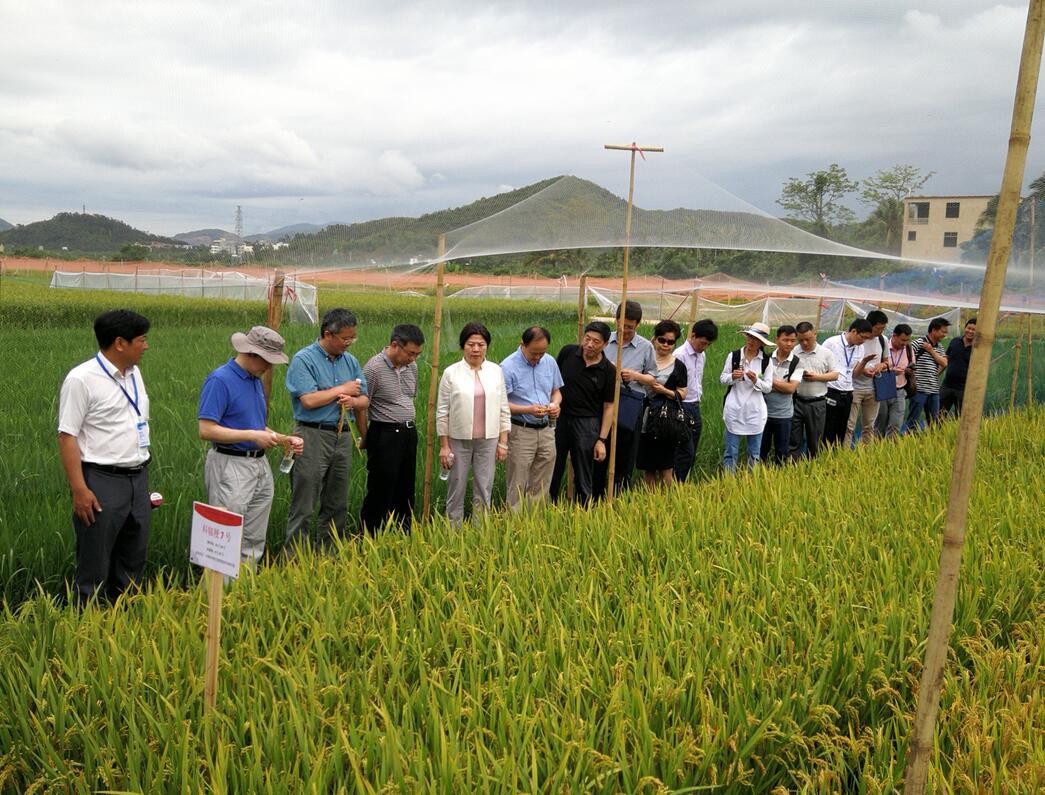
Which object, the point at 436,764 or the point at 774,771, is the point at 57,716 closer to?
the point at 436,764

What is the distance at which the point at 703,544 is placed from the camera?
13.1 ft

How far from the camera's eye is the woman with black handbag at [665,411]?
6.41 metres

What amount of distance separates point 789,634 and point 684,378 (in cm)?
367

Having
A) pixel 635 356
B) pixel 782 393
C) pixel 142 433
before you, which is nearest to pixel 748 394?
pixel 782 393

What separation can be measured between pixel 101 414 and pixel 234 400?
66 centimetres

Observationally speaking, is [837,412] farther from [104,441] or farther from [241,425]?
[104,441]

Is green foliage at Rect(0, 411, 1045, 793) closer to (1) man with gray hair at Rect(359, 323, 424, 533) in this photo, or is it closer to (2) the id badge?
(2) the id badge

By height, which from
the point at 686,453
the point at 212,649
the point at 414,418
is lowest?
the point at 686,453

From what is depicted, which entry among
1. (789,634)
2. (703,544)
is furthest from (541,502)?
(789,634)

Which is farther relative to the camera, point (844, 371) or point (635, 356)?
point (844, 371)

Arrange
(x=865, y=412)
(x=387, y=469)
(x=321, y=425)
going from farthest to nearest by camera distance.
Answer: (x=865, y=412) → (x=387, y=469) → (x=321, y=425)

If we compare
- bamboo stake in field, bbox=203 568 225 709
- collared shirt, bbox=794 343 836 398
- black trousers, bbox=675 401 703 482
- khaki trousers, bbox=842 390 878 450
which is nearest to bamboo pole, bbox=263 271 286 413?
bamboo stake in field, bbox=203 568 225 709

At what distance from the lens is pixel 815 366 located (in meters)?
7.53

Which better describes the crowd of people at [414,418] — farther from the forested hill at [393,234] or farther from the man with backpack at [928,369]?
the man with backpack at [928,369]
